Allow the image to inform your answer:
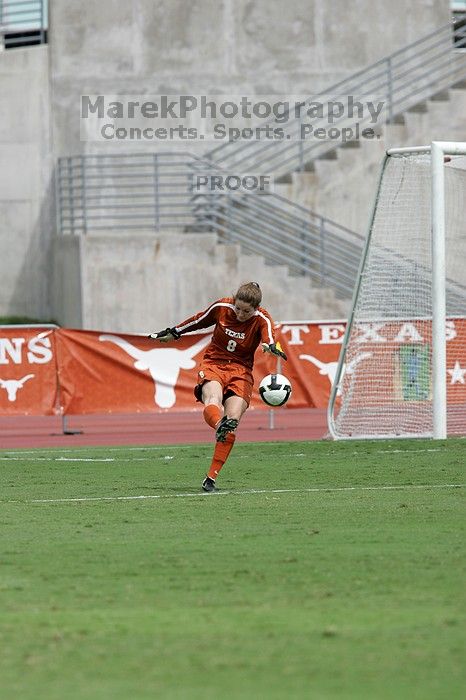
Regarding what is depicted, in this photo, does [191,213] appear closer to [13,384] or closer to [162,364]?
[162,364]

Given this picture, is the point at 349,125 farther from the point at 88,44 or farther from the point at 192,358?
the point at 192,358

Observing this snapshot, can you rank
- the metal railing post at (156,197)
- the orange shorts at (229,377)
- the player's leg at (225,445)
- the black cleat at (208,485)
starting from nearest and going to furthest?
the player's leg at (225,445), the black cleat at (208,485), the orange shorts at (229,377), the metal railing post at (156,197)

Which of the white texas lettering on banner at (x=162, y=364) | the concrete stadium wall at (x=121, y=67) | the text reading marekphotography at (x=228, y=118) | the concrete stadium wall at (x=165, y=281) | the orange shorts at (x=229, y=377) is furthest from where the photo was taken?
the concrete stadium wall at (x=121, y=67)

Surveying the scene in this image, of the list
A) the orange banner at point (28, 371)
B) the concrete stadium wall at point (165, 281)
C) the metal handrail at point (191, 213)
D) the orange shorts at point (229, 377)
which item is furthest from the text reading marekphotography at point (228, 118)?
the orange shorts at point (229, 377)

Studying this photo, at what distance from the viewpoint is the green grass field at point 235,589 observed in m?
5.37

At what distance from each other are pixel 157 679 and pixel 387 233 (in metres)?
13.2

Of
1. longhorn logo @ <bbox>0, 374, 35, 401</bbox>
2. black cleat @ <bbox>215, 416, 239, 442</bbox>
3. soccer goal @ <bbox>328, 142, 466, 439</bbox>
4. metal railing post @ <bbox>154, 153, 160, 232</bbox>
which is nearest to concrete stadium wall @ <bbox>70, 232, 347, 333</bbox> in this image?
metal railing post @ <bbox>154, 153, 160, 232</bbox>

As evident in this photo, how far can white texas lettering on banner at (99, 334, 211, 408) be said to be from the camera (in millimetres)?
19656

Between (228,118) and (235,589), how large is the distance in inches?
985

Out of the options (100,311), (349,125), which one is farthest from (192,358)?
(349,125)

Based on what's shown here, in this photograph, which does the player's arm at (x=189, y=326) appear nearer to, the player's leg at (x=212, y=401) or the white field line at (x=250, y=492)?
the player's leg at (x=212, y=401)

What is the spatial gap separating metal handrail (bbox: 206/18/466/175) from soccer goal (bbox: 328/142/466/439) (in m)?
12.4

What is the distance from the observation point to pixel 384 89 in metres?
32.0

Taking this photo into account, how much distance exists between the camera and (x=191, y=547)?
859 cm
